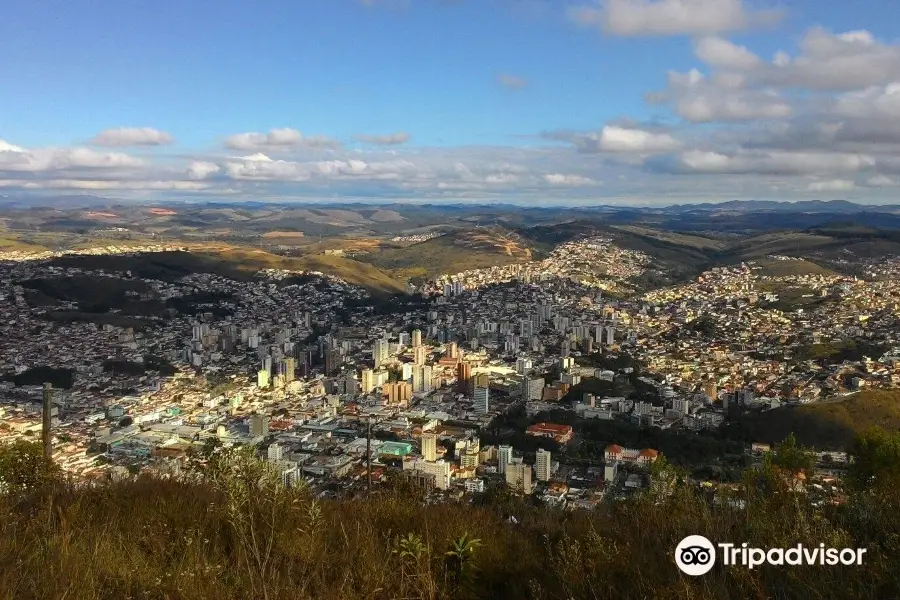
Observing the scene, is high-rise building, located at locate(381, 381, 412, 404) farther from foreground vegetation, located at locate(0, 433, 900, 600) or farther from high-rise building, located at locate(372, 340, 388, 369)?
foreground vegetation, located at locate(0, 433, 900, 600)

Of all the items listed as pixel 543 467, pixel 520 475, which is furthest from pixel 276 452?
pixel 543 467

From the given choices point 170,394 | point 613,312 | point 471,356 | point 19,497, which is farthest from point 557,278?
point 19,497

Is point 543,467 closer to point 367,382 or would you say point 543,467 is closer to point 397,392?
point 397,392

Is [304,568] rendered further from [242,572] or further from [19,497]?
[19,497]

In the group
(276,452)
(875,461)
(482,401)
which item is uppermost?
(875,461)

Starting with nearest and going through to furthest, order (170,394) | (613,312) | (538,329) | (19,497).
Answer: (19,497) < (170,394) < (538,329) < (613,312)

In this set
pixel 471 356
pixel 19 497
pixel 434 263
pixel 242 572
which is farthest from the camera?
pixel 434 263
